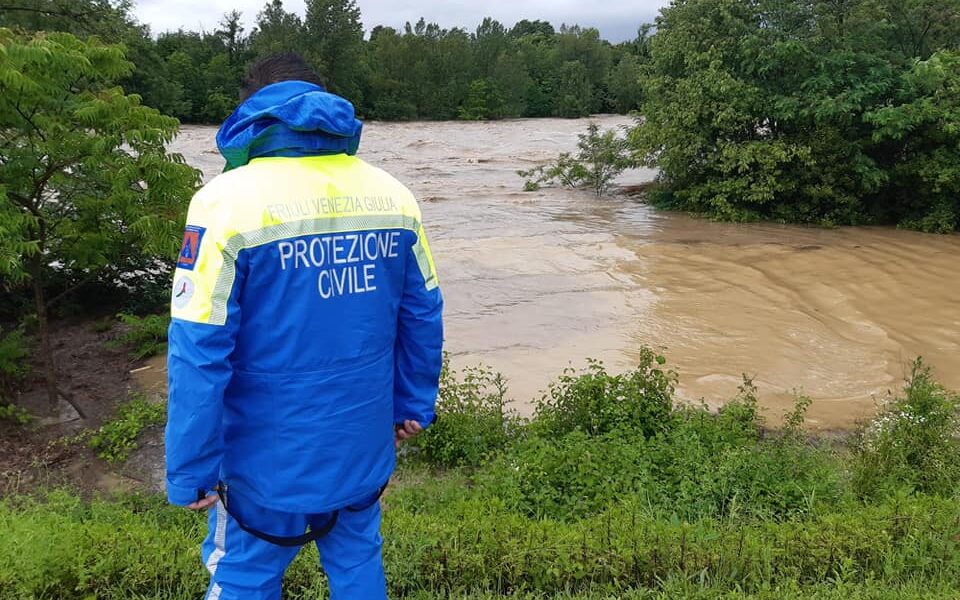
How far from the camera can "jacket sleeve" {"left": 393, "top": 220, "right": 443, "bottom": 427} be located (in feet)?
9.01

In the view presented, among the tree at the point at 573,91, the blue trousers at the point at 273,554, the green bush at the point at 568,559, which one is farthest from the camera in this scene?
the tree at the point at 573,91

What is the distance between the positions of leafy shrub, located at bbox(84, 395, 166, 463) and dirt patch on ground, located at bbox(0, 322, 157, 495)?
0.10 meters

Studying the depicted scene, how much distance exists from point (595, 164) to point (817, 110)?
7.23 metres

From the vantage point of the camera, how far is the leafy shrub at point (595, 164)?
22.0 m

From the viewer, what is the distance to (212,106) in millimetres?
46188

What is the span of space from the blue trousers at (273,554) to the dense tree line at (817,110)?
52.9 feet

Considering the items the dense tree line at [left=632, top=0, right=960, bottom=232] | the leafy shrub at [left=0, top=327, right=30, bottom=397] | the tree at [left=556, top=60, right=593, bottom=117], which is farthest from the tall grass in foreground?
the tree at [left=556, top=60, right=593, bottom=117]

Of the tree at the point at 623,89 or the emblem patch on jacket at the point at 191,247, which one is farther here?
the tree at the point at 623,89

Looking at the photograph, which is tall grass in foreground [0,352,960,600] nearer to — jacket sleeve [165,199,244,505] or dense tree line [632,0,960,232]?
jacket sleeve [165,199,244,505]

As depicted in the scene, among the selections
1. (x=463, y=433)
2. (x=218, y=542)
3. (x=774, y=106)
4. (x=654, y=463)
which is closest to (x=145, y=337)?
(x=463, y=433)

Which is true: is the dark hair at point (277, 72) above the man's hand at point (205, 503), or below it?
above

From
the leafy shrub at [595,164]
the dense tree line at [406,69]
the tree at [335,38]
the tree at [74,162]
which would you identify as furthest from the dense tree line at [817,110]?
the tree at [335,38]

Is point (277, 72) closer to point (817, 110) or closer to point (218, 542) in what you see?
point (218, 542)

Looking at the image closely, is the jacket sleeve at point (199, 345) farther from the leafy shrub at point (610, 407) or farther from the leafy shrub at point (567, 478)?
the leafy shrub at point (610, 407)
